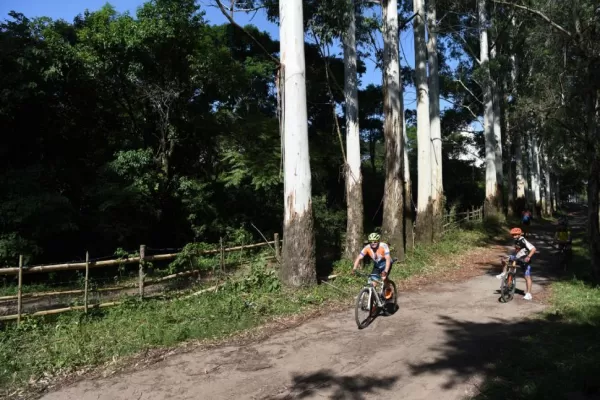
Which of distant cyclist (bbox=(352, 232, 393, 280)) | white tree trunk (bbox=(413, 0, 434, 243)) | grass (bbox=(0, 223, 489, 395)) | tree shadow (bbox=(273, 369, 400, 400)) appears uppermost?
white tree trunk (bbox=(413, 0, 434, 243))

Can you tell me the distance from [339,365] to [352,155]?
7511mm

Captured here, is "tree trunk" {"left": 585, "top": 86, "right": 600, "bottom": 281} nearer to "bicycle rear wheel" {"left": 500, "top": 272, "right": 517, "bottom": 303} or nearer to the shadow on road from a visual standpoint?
the shadow on road

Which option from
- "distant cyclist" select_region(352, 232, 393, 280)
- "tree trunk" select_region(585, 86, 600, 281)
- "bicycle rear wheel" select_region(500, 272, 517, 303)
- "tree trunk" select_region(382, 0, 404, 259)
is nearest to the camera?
"distant cyclist" select_region(352, 232, 393, 280)

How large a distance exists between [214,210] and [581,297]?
47.6 feet

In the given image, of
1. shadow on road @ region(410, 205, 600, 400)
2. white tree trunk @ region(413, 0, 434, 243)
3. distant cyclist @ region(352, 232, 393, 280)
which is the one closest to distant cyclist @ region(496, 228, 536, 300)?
shadow on road @ region(410, 205, 600, 400)

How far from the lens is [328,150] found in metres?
21.6

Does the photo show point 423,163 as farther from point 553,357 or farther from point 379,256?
point 553,357

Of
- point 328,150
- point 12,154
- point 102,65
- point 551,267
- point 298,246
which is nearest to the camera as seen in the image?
point 298,246

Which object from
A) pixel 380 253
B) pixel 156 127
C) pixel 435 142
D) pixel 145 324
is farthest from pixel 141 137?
pixel 380 253

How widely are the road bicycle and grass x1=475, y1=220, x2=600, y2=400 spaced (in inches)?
87.1

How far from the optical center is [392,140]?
14039 mm

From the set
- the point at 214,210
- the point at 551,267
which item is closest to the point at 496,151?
the point at 551,267

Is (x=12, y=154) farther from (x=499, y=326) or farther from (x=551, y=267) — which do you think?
(x=551, y=267)

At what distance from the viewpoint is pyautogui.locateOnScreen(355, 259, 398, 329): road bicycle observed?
26.3 ft
